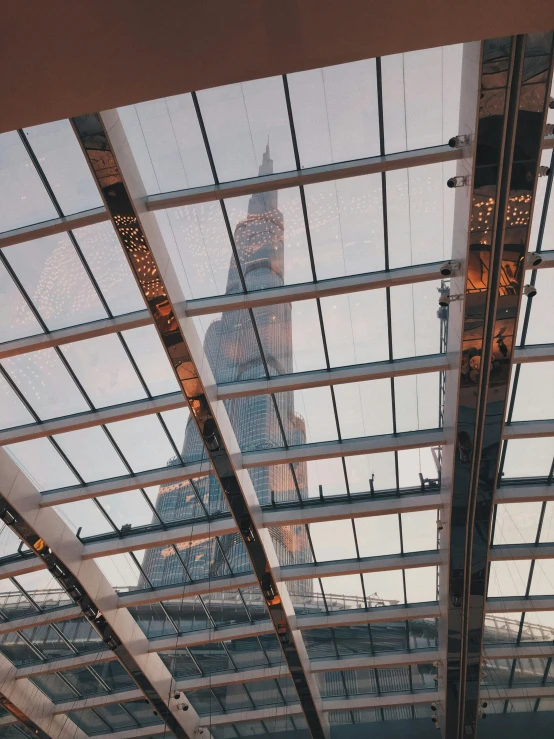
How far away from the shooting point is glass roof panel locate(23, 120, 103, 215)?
37.1 feet

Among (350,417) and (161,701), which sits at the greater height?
(350,417)

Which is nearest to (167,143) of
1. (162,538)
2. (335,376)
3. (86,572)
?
(335,376)

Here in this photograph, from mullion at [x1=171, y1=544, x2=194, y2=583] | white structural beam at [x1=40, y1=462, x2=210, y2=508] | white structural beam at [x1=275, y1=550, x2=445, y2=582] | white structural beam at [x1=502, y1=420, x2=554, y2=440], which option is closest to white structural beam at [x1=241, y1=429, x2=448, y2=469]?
white structural beam at [x1=502, y1=420, x2=554, y2=440]

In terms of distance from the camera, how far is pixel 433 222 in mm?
12695

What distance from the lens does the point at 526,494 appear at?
17.3 metres

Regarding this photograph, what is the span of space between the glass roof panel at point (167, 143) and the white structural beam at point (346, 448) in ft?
27.4

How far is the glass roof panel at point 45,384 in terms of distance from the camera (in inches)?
611

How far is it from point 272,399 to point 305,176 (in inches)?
277

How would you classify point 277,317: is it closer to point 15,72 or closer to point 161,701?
point 15,72

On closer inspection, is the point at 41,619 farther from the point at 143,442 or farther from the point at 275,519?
Result: the point at 275,519

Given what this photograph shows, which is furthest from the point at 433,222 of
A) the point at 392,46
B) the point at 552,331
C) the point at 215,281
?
the point at 392,46

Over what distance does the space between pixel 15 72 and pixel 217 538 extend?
58.7 feet

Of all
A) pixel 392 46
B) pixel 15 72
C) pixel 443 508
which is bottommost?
pixel 15 72

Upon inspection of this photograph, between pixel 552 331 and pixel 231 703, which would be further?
pixel 231 703
